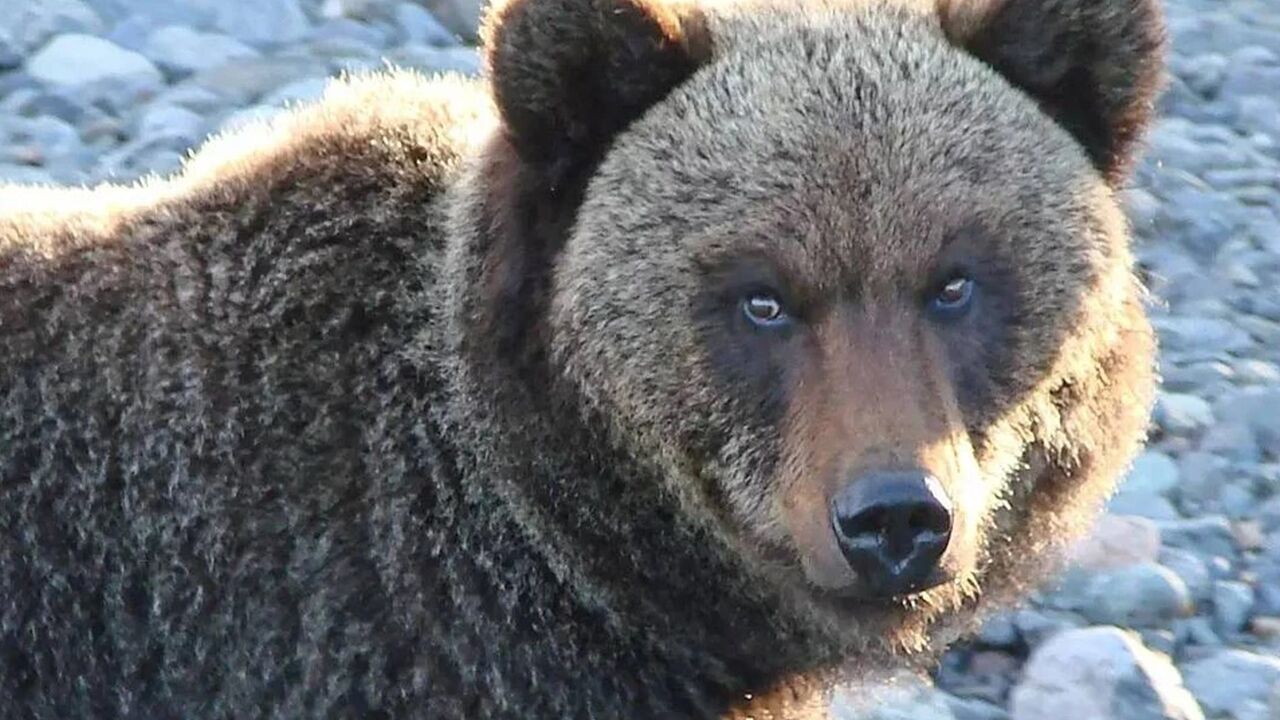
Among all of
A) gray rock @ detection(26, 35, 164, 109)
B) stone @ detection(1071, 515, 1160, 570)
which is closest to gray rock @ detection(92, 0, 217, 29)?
gray rock @ detection(26, 35, 164, 109)

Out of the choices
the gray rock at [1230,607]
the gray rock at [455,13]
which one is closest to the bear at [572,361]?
the gray rock at [1230,607]

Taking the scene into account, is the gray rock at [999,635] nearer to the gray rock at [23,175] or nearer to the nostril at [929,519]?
the nostril at [929,519]

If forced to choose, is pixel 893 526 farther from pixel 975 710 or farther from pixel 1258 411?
pixel 1258 411

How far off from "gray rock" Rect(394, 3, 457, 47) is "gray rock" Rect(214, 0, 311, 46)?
48 cm

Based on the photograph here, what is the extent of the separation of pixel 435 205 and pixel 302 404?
61 centimetres

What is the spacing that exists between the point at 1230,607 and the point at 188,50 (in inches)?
209

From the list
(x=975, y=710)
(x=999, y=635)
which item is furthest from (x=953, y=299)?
(x=999, y=635)

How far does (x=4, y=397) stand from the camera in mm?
5887

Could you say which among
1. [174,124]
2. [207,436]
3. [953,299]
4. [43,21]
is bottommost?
[953,299]

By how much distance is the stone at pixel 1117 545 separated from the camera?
26.0 ft

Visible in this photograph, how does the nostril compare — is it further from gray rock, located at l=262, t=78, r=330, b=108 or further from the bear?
gray rock, located at l=262, t=78, r=330, b=108

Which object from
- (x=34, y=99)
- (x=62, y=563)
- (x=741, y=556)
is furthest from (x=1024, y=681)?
(x=34, y=99)

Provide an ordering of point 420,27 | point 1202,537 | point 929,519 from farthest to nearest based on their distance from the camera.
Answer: point 420,27 → point 1202,537 → point 929,519

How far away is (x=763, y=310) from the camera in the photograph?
5703 mm
